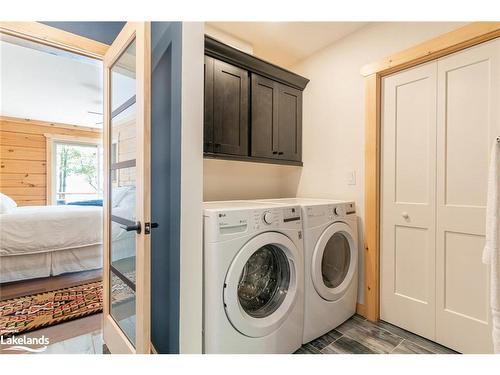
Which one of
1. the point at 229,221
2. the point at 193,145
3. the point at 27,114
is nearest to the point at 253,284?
the point at 229,221

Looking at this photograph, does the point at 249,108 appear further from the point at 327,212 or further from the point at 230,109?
the point at 327,212

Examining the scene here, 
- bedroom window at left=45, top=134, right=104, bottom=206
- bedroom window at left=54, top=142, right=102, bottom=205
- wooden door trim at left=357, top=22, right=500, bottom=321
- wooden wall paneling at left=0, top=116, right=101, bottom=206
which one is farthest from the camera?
bedroom window at left=54, top=142, right=102, bottom=205

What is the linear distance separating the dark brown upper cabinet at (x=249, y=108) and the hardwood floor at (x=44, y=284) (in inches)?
90.5

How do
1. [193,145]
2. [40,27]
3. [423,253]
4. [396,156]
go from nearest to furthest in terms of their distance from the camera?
[193,145]
[40,27]
[423,253]
[396,156]

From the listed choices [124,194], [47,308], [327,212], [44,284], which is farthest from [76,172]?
[327,212]

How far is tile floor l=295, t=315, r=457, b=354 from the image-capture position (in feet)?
5.52

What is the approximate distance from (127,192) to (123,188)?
7 cm

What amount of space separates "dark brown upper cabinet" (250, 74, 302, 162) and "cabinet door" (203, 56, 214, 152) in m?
0.40

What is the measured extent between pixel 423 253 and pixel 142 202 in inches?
74.8

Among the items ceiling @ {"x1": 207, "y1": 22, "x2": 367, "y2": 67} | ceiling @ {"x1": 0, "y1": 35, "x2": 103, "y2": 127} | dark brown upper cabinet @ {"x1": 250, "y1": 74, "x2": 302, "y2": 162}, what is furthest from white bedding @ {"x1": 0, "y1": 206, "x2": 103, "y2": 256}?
ceiling @ {"x1": 207, "y1": 22, "x2": 367, "y2": 67}

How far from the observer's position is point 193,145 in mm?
1256

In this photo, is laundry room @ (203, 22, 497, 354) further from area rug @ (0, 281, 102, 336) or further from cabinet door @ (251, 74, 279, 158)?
area rug @ (0, 281, 102, 336)

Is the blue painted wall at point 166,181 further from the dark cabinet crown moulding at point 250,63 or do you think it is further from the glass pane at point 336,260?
the glass pane at point 336,260

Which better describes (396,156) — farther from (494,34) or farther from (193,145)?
(193,145)
